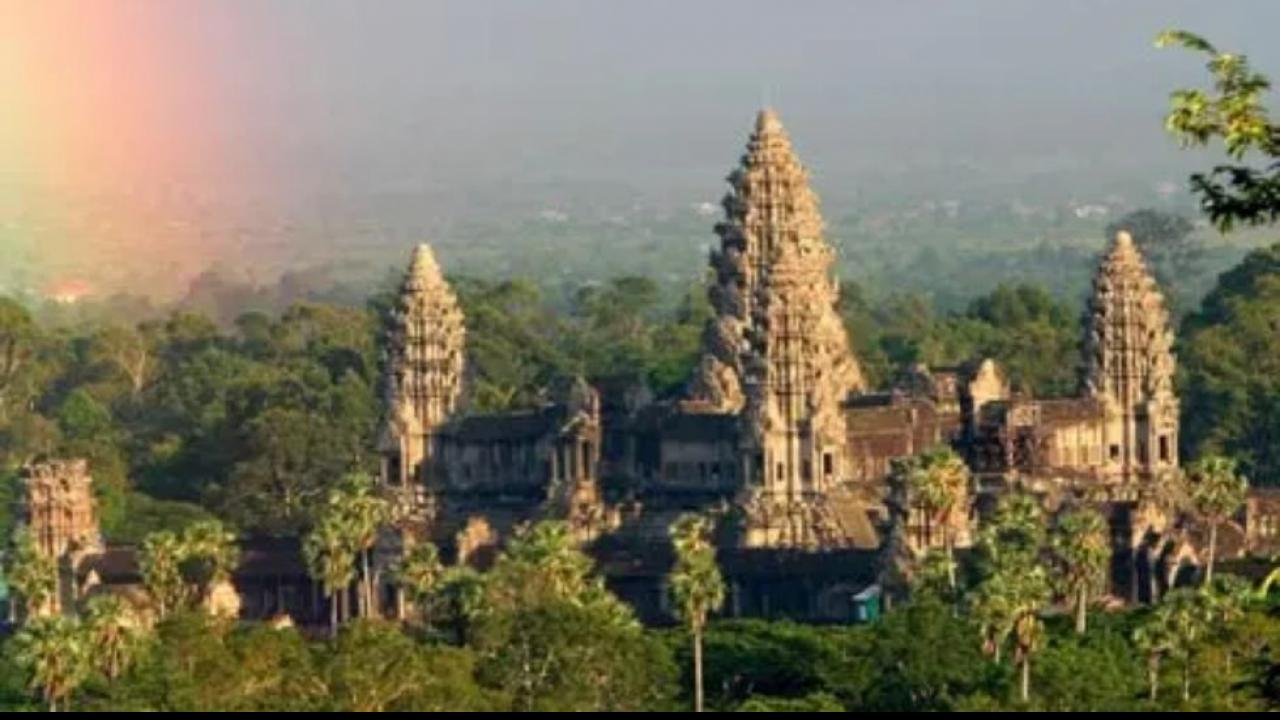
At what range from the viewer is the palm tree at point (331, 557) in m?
94.3

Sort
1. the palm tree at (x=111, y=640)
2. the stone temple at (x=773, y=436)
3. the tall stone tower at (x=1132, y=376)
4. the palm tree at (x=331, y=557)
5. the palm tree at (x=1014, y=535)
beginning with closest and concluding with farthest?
the palm tree at (x=111, y=640) < the palm tree at (x=1014, y=535) < the palm tree at (x=331, y=557) < the stone temple at (x=773, y=436) < the tall stone tower at (x=1132, y=376)

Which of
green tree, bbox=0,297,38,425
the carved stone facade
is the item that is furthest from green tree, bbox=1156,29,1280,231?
green tree, bbox=0,297,38,425

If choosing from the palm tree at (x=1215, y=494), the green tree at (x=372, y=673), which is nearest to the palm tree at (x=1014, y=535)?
the palm tree at (x=1215, y=494)

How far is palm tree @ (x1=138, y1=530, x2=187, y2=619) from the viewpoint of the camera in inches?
3573

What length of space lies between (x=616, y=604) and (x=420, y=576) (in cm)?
816

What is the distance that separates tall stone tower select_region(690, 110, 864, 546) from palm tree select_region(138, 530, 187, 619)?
45.2 ft

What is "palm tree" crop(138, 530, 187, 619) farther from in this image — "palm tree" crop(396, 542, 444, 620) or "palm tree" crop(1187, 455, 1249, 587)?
"palm tree" crop(1187, 455, 1249, 587)

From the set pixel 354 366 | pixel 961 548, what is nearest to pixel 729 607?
pixel 961 548

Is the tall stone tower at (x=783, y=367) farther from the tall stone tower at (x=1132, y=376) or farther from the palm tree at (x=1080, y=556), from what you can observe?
the palm tree at (x=1080, y=556)

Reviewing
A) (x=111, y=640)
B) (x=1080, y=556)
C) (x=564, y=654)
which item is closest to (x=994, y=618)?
(x=564, y=654)

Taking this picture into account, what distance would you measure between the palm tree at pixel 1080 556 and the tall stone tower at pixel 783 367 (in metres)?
13.2

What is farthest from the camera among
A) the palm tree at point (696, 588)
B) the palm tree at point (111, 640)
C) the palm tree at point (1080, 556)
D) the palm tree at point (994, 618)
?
the palm tree at point (1080, 556)

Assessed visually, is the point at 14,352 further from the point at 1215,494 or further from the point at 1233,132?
the point at 1233,132

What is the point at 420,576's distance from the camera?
90.8 metres
